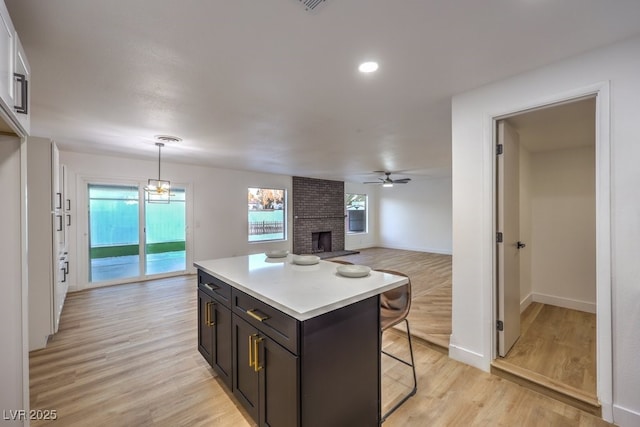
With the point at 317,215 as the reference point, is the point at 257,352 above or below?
below

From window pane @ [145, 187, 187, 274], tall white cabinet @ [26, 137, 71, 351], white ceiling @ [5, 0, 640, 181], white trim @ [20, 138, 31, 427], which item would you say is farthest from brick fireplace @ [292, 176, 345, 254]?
white trim @ [20, 138, 31, 427]

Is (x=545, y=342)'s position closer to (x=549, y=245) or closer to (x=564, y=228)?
(x=549, y=245)

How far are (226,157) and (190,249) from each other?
7.55ft

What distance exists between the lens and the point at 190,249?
19.4 ft

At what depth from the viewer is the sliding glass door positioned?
4.95 meters

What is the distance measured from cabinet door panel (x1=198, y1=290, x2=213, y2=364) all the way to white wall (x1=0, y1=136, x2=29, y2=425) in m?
1.04

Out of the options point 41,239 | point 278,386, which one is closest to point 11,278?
point 278,386

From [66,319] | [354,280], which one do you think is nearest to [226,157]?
[66,319]

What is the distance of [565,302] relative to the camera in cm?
359

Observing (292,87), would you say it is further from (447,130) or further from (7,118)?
(447,130)

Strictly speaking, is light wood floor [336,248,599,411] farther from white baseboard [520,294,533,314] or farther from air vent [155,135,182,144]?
air vent [155,135,182,144]

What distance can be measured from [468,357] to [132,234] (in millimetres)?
5824

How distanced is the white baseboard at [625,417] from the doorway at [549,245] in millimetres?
205

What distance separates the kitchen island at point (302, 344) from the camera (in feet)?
4.33
